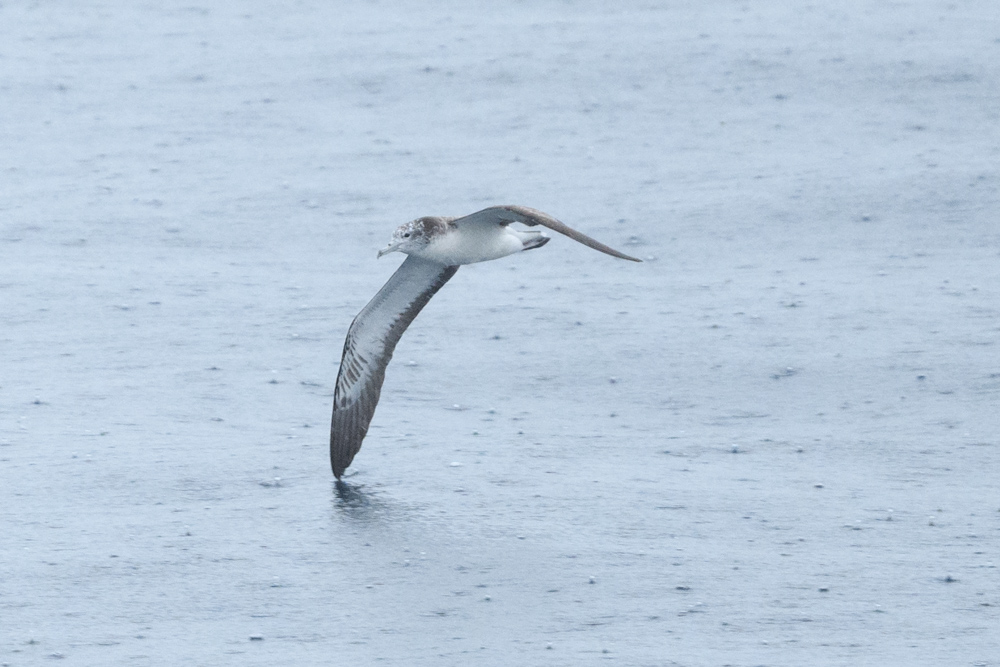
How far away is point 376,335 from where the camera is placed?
456 inches

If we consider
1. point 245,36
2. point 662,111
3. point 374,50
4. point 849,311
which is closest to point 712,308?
point 849,311

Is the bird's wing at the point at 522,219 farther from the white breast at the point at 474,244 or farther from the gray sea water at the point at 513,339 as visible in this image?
the gray sea water at the point at 513,339

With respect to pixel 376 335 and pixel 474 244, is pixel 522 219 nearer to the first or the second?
pixel 474 244

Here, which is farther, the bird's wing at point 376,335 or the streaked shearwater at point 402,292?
the bird's wing at point 376,335

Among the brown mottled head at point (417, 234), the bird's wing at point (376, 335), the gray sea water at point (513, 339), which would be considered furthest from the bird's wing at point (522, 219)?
the gray sea water at point (513, 339)

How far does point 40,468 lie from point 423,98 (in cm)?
1010

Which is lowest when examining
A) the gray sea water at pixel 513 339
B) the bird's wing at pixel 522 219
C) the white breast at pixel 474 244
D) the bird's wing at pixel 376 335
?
the gray sea water at pixel 513 339

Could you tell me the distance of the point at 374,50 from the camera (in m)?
22.0

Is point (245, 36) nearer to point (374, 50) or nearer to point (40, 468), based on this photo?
point (374, 50)

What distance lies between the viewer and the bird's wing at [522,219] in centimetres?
915

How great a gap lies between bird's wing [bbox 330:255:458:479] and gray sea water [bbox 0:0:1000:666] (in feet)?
1.19

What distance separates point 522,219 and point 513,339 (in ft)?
11.7

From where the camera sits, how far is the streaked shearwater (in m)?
10.8

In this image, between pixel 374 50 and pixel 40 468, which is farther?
pixel 374 50
